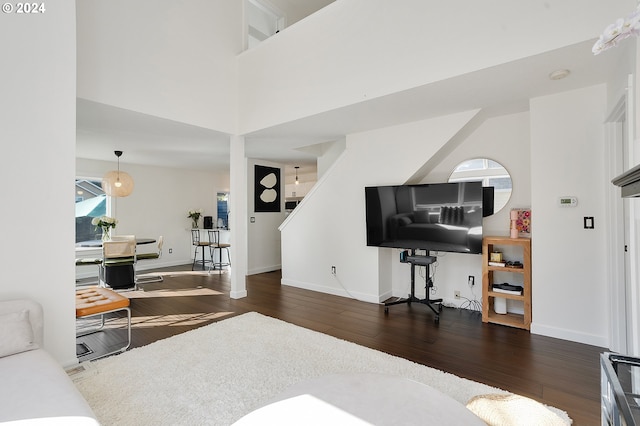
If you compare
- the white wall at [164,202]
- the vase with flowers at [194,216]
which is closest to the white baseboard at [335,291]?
the vase with flowers at [194,216]

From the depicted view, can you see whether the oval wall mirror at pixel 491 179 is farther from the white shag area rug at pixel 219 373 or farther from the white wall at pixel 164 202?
the white wall at pixel 164 202

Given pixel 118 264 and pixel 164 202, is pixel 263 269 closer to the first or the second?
pixel 118 264

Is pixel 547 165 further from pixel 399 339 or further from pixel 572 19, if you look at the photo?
pixel 399 339

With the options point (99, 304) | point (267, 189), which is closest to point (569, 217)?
point (99, 304)

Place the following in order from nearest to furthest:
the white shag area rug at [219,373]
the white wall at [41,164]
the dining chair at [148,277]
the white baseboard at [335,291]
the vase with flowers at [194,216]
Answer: the white shag area rug at [219,373]
the white wall at [41,164]
the white baseboard at [335,291]
the dining chair at [148,277]
the vase with flowers at [194,216]

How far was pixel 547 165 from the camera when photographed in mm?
3057

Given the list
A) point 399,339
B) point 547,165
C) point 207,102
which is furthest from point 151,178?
point 547,165

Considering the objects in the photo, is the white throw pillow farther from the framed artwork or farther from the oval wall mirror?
the framed artwork

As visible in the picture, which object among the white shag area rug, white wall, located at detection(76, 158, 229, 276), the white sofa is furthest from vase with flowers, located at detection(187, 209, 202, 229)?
the white sofa

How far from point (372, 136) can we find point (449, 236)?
180cm

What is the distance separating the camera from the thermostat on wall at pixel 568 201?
2.91 m

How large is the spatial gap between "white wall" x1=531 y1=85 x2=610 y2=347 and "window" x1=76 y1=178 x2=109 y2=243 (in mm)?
7920

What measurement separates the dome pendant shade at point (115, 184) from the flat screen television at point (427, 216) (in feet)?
13.8

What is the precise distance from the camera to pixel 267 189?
6.86 meters
